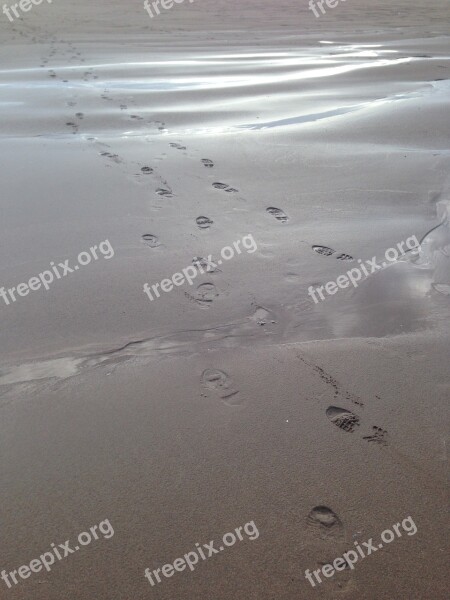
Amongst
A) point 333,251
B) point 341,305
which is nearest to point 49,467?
point 341,305

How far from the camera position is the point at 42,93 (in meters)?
9.37

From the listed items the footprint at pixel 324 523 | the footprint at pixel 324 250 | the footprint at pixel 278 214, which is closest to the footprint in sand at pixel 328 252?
the footprint at pixel 324 250

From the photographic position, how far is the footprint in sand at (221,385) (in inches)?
119

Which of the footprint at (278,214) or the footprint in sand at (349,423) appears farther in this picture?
the footprint at (278,214)

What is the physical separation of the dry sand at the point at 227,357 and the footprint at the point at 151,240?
2.1 inches

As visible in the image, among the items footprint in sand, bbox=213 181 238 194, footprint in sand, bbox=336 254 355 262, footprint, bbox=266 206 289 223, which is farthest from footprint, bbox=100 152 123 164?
footprint in sand, bbox=336 254 355 262

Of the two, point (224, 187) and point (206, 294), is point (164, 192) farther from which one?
point (206, 294)

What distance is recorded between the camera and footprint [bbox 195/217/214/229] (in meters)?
4.78

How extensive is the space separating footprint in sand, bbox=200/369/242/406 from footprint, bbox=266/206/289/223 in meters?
2.06

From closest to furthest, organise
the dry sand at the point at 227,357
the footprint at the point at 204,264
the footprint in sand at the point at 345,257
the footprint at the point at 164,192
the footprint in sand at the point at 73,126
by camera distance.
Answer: the dry sand at the point at 227,357 < the footprint at the point at 204,264 < the footprint in sand at the point at 345,257 < the footprint at the point at 164,192 < the footprint in sand at the point at 73,126

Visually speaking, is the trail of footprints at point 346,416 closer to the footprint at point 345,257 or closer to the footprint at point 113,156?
the footprint at point 345,257

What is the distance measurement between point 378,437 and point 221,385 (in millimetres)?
866

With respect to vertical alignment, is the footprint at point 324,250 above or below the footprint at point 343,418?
above

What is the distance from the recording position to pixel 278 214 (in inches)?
196
